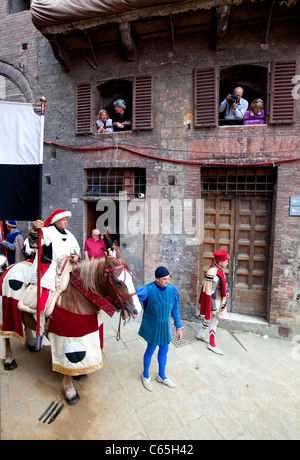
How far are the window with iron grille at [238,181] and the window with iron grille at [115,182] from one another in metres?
1.68

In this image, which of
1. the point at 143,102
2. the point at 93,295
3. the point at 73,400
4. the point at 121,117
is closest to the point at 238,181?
the point at 143,102

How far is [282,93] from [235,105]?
0.98 metres

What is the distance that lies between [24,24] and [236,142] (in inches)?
285

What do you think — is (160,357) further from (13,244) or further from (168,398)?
(13,244)

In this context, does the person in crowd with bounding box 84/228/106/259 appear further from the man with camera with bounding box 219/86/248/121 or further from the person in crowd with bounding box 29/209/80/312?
the man with camera with bounding box 219/86/248/121

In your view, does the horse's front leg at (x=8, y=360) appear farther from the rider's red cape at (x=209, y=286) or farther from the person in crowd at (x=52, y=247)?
the rider's red cape at (x=209, y=286)

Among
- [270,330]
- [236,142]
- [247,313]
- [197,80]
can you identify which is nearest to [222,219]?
[236,142]

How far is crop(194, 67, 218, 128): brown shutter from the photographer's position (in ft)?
17.7

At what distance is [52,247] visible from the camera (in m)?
3.39

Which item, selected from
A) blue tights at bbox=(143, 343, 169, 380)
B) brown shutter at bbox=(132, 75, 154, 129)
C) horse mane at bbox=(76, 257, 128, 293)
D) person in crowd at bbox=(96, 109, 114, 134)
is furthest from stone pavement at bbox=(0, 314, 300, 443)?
person in crowd at bbox=(96, 109, 114, 134)

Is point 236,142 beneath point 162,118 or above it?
beneath

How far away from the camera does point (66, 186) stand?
21.5ft

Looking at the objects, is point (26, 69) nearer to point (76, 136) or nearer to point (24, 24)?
point (24, 24)
